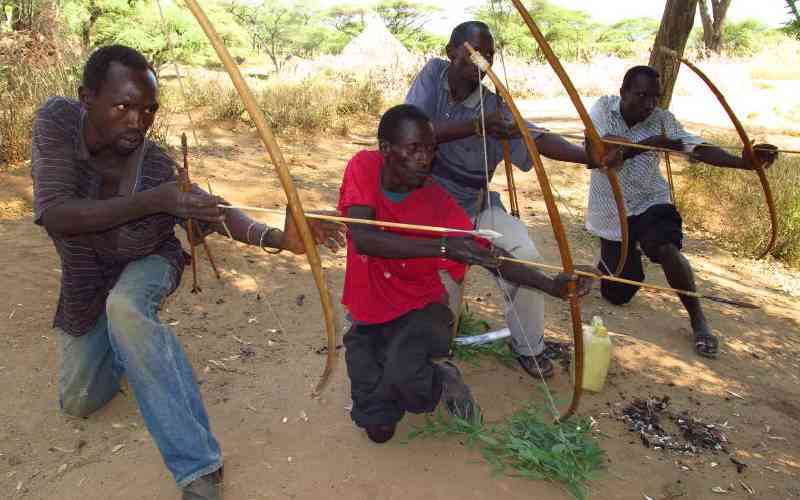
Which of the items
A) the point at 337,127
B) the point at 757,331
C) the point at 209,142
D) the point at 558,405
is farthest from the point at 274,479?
the point at 337,127

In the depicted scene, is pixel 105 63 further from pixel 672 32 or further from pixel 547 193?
pixel 672 32

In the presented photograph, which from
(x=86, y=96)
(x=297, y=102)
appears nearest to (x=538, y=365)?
(x=86, y=96)

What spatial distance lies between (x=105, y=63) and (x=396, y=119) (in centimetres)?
113

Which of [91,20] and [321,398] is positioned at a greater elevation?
[91,20]

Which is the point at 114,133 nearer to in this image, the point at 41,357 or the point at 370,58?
the point at 41,357

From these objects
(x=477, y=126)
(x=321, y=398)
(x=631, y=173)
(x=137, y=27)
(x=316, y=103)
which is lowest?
(x=321, y=398)

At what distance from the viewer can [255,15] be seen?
98.5 feet

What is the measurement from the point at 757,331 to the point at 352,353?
316 cm

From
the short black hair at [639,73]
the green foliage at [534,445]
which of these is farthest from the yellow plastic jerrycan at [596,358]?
the short black hair at [639,73]

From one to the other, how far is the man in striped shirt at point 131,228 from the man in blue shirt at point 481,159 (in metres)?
1.37

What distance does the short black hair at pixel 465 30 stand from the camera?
327cm

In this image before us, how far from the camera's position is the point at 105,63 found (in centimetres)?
233

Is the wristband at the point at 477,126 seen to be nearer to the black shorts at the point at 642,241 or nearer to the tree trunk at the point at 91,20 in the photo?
the black shorts at the point at 642,241

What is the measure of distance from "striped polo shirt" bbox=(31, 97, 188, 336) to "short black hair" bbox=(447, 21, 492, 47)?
1596 mm
